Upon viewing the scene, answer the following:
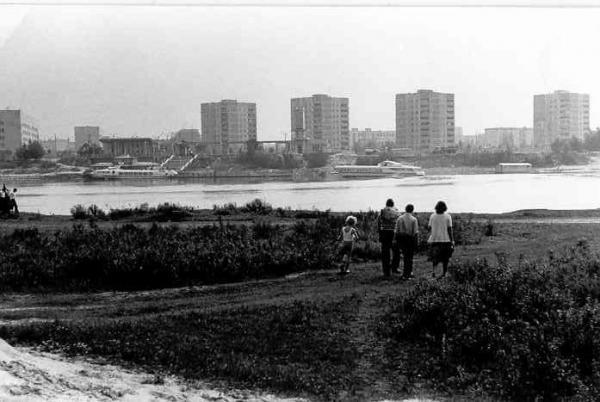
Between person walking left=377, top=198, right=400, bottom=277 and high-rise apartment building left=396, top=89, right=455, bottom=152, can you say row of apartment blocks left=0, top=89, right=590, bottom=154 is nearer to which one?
high-rise apartment building left=396, top=89, right=455, bottom=152

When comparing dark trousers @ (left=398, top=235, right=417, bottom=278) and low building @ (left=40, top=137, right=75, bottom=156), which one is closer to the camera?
dark trousers @ (left=398, top=235, right=417, bottom=278)

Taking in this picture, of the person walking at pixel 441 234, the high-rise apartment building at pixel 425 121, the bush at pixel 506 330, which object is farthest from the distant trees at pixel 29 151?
the bush at pixel 506 330

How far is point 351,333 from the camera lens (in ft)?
31.1

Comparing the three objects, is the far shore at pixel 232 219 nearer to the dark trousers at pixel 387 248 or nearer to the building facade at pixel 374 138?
the dark trousers at pixel 387 248

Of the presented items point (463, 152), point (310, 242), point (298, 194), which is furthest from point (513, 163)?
point (310, 242)

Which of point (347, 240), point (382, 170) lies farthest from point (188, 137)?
point (347, 240)

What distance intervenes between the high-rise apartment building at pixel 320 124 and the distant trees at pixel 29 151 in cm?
1829

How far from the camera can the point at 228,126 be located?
61.1 m

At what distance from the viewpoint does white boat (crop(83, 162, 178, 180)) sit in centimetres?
6825

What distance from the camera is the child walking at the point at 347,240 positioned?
520 inches

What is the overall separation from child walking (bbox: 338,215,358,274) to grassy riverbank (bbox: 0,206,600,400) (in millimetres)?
281

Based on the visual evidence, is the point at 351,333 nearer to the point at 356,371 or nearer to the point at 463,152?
the point at 356,371

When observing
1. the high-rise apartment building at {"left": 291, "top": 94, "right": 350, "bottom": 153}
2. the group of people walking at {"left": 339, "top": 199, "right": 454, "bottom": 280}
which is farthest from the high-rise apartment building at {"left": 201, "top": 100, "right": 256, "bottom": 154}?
the group of people walking at {"left": 339, "top": 199, "right": 454, "bottom": 280}

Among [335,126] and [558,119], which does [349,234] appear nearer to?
[558,119]
